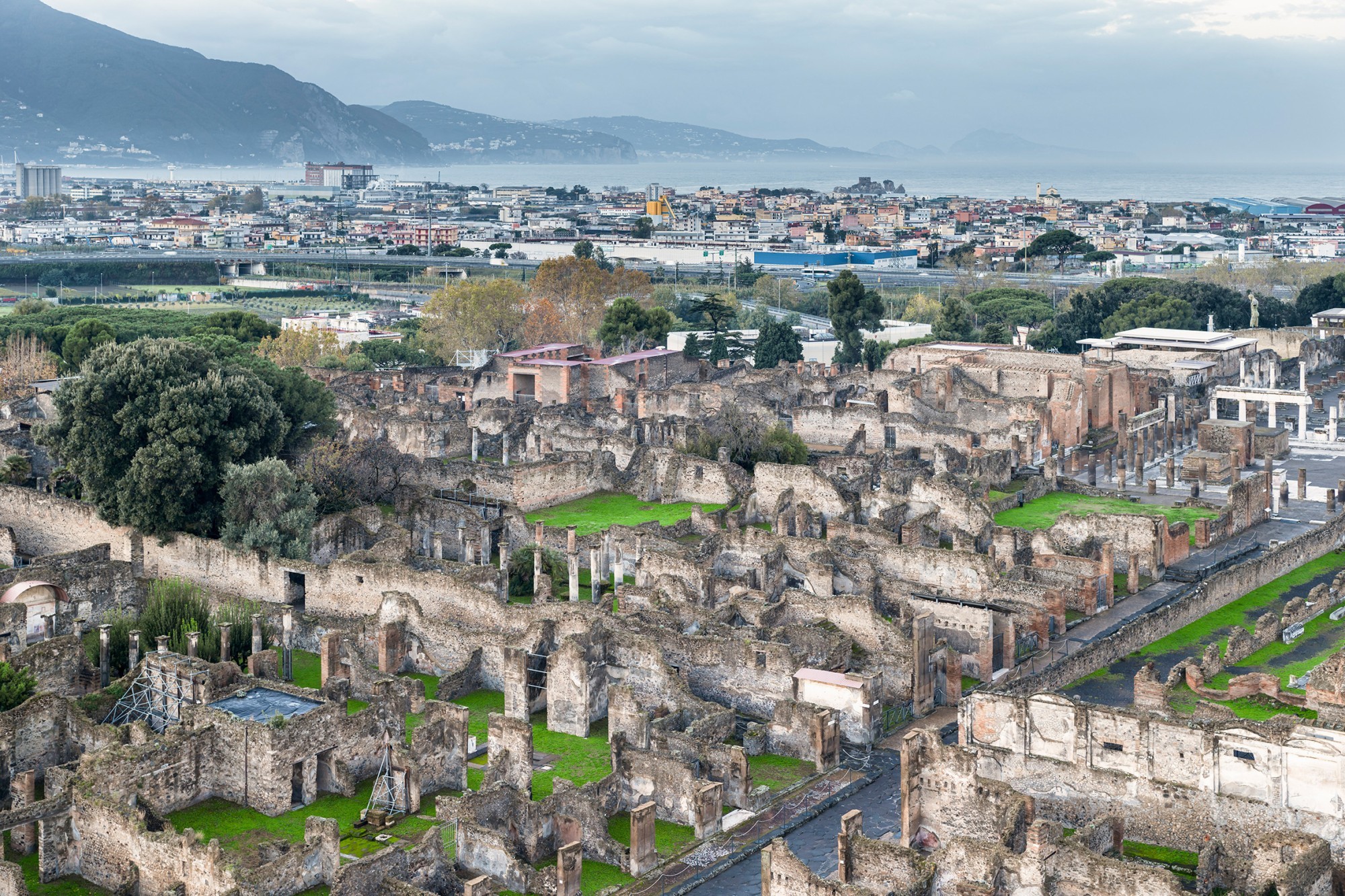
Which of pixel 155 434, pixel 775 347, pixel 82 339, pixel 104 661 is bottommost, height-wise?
pixel 104 661

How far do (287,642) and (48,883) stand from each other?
11.3 meters

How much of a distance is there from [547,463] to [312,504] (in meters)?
11.2

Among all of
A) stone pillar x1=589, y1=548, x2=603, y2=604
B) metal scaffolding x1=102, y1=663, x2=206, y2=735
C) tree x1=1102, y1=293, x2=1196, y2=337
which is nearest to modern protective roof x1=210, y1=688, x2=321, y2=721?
metal scaffolding x1=102, y1=663, x2=206, y2=735

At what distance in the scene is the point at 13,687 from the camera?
30.5 m

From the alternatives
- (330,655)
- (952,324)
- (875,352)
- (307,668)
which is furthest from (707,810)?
(952,324)

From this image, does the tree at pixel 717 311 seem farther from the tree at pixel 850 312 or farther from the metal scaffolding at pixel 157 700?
the metal scaffolding at pixel 157 700

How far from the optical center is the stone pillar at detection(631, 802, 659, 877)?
2622 cm

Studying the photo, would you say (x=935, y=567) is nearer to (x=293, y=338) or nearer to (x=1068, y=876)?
(x=1068, y=876)

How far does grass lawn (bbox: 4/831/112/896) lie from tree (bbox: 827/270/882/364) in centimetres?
5861

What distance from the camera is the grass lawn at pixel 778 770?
1178 inches

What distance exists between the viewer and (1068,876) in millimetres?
23453

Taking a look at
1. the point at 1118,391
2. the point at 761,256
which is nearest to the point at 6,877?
the point at 1118,391

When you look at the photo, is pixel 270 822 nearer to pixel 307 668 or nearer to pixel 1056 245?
pixel 307 668

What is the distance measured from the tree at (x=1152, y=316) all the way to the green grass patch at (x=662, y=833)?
211 ft
